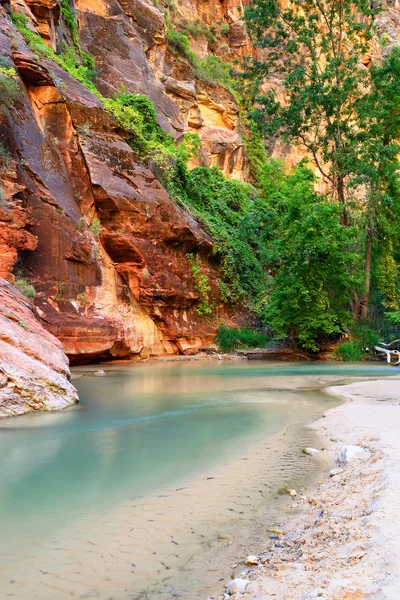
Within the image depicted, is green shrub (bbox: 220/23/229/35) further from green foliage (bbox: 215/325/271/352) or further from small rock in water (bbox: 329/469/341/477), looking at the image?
small rock in water (bbox: 329/469/341/477)

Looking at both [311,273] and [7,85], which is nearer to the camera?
[7,85]

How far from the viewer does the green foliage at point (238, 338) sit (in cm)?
2280

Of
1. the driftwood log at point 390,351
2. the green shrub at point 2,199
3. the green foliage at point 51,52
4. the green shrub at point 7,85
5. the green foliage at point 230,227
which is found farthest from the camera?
→ the green foliage at point 230,227

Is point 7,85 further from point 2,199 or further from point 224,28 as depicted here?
point 224,28

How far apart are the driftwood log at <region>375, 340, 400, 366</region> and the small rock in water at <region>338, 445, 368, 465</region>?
628 inches

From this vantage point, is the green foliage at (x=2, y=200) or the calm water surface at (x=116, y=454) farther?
the green foliage at (x=2, y=200)

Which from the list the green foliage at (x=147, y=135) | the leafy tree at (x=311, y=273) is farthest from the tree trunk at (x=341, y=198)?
the green foliage at (x=147, y=135)

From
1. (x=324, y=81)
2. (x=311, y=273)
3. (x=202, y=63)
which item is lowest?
(x=311, y=273)

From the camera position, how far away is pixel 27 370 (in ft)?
26.8

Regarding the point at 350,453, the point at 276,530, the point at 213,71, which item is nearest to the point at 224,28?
the point at 213,71

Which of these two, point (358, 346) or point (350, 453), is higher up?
point (358, 346)

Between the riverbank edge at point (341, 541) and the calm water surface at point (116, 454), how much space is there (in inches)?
21.4

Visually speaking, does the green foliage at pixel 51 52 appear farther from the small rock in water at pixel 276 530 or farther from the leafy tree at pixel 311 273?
the small rock in water at pixel 276 530

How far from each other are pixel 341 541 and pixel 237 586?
2.15 feet
